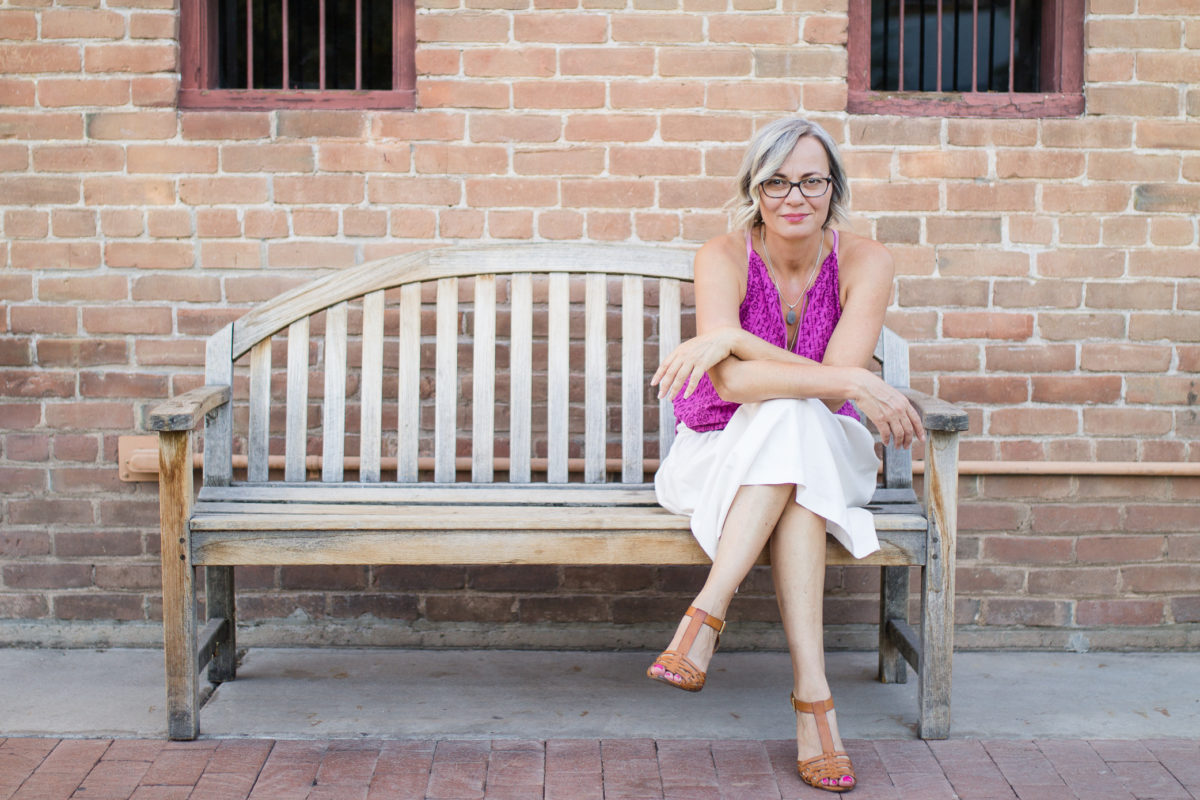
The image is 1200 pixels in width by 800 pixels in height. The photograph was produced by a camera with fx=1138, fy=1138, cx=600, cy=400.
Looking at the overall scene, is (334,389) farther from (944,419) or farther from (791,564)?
(944,419)

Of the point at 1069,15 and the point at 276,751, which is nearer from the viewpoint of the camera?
the point at 276,751

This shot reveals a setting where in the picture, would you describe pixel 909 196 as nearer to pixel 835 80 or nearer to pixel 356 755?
pixel 835 80

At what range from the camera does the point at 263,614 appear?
393 cm

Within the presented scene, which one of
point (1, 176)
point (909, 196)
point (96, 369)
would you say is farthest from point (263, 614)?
point (909, 196)

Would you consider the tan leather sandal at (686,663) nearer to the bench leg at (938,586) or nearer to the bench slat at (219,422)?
the bench leg at (938,586)

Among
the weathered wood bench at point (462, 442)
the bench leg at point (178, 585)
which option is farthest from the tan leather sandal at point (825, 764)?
the bench leg at point (178, 585)

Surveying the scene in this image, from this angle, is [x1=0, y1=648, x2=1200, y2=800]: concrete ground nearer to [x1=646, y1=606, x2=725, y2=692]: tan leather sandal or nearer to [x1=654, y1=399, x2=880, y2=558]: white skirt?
[x1=646, y1=606, x2=725, y2=692]: tan leather sandal

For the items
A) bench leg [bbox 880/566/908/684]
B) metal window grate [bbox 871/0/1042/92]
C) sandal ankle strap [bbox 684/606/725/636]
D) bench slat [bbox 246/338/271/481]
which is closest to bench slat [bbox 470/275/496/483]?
bench slat [bbox 246/338/271/481]

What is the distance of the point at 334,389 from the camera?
3.56 m

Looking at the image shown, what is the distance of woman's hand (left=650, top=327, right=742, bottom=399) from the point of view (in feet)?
9.42

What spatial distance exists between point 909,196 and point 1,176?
3.04 meters

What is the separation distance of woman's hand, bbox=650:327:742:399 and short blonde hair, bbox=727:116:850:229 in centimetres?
45

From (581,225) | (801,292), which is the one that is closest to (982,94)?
(801,292)

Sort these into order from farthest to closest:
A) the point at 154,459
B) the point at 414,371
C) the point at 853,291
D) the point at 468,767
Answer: the point at 154,459
the point at 414,371
the point at 853,291
the point at 468,767
